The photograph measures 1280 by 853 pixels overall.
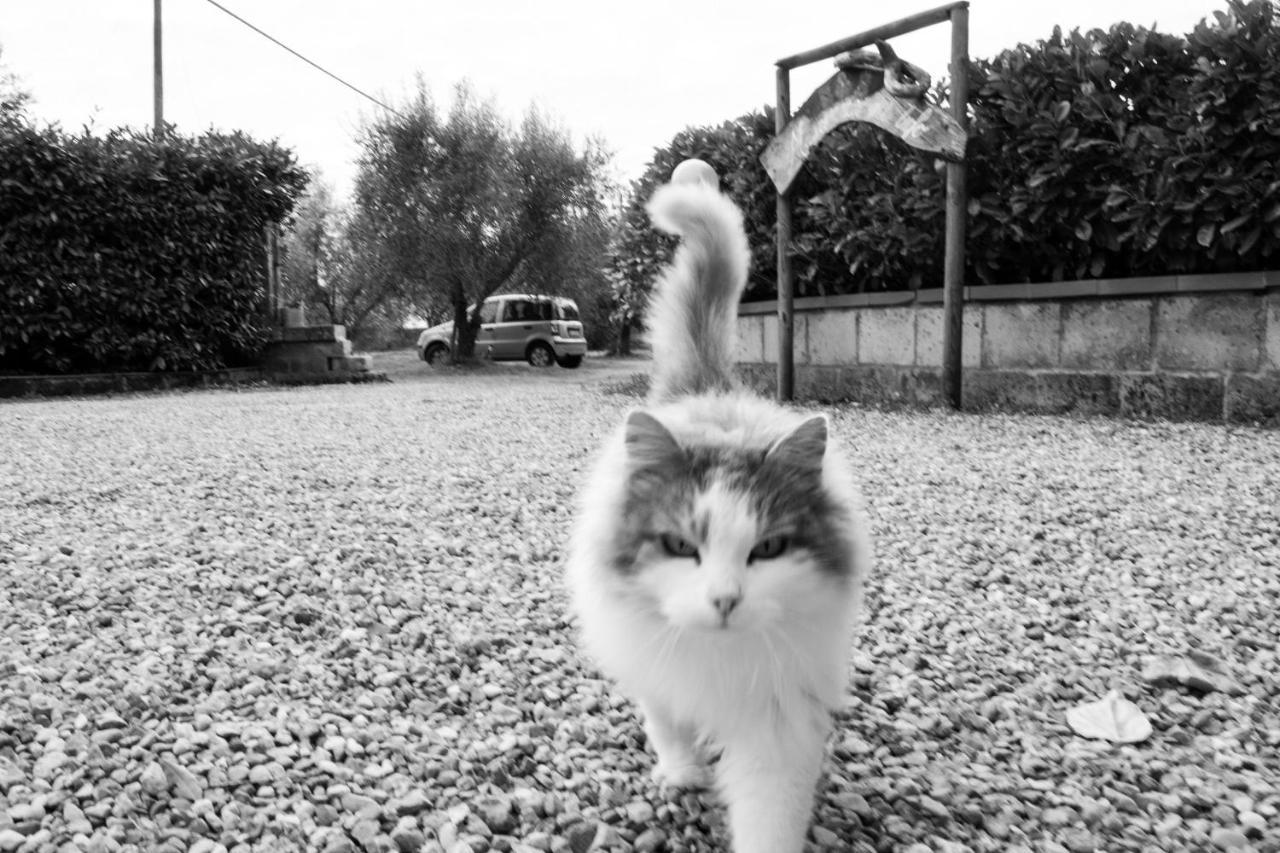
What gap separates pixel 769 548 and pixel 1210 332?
568 cm

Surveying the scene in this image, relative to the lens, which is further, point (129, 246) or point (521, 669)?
point (129, 246)

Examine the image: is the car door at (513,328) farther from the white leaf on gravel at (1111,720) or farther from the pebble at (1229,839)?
the pebble at (1229,839)

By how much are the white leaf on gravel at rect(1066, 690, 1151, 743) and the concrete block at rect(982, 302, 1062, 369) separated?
509 centimetres

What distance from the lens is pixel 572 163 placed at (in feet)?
58.2

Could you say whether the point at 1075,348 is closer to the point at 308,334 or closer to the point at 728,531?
the point at 728,531

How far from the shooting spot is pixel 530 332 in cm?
2091

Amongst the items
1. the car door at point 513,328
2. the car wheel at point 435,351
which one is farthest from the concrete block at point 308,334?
the car wheel at point 435,351

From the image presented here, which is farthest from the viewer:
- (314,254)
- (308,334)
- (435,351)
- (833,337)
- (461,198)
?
(314,254)

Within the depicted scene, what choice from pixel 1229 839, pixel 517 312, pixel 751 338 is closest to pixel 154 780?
pixel 1229 839

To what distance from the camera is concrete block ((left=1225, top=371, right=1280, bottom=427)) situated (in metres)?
5.86

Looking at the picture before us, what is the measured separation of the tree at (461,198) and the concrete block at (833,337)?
32.4 feet

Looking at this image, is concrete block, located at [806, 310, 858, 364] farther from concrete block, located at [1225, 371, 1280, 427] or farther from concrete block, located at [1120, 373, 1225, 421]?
concrete block, located at [1225, 371, 1280, 427]

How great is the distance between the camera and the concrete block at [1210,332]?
5.94 metres

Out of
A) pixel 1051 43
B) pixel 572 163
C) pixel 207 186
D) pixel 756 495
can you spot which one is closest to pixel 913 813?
pixel 756 495
